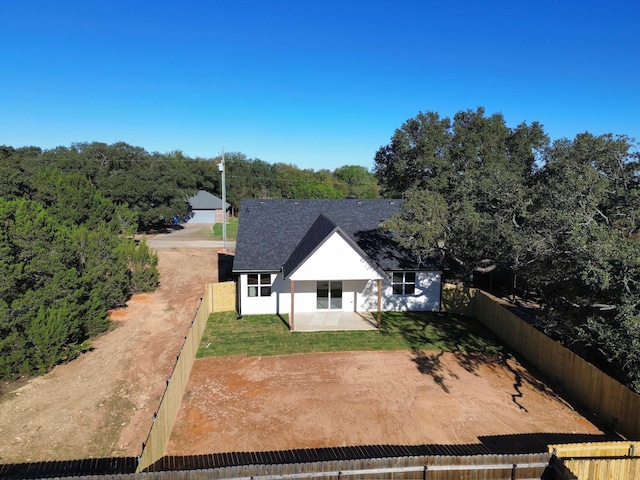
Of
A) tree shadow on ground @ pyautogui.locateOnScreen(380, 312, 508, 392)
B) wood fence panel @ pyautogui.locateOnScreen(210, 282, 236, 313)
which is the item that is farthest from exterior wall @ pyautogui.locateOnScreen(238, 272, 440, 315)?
wood fence panel @ pyautogui.locateOnScreen(210, 282, 236, 313)

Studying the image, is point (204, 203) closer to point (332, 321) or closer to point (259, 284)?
point (259, 284)

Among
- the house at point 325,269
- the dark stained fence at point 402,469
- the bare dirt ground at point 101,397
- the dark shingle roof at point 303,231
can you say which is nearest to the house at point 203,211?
the dark shingle roof at point 303,231

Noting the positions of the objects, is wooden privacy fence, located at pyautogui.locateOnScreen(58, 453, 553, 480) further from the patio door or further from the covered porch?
the patio door

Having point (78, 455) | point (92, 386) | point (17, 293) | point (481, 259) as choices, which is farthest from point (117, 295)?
point (481, 259)

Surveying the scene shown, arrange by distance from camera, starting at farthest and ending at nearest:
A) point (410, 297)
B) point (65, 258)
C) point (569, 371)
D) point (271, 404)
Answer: point (410, 297) → point (65, 258) → point (569, 371) → point (271, 404)

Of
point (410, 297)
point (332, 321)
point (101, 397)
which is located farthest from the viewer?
point (410, 297)

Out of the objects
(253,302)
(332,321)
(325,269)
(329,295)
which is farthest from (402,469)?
(253,302)

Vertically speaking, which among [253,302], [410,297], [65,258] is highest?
[65,258]
